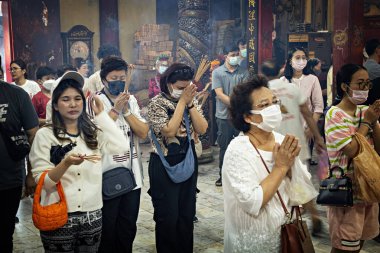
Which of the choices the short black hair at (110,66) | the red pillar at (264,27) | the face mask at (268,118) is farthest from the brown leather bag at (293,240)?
the red pillar at (264,27)

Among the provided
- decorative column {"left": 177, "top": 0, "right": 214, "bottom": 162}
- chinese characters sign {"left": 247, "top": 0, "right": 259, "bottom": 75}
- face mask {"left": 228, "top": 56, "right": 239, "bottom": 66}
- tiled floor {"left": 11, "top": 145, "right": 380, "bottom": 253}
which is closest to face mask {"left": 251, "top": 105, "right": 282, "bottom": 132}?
tiled floor {"left": 11, "top": 145, "right": 380, "bottom": 253}

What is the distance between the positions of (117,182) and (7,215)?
946 millimetres

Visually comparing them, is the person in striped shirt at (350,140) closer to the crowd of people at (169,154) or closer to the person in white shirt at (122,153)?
the crowd of people at (169,154)

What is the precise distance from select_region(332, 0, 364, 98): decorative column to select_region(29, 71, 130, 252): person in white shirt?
185 inches

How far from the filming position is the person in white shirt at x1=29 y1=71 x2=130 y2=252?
3.47 m

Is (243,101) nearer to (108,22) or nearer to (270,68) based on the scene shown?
(270,68)

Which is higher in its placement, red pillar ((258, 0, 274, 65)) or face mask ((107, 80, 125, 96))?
red pillar ((258, 0, 274, 65))

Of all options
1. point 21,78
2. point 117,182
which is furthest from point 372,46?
point 21,78

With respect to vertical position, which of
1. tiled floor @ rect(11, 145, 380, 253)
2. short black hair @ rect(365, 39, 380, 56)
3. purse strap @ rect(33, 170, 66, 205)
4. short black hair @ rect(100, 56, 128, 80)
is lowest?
tiled floor @ rect(11, 145, 380, 253)

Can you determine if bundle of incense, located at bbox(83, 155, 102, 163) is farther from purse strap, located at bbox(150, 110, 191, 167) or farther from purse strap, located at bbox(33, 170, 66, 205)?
purse strap, located at bbox(150, 110, 191, 167)

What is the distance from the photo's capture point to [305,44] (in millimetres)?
13500

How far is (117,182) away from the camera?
407 centimetres

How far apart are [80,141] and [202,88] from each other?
694 cm

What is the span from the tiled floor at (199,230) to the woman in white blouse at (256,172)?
96.4 inches
